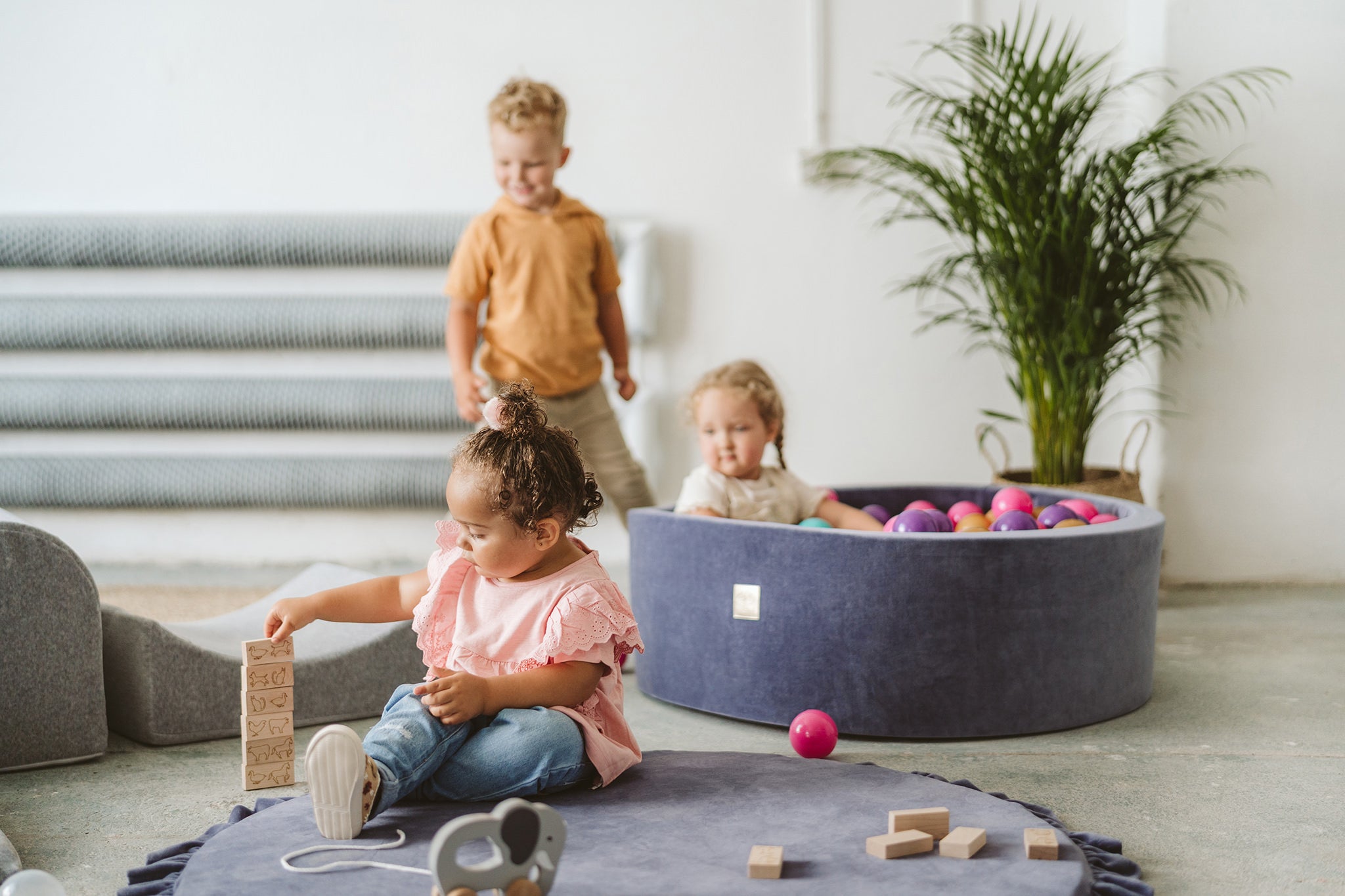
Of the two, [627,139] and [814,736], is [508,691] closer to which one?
[814,736]

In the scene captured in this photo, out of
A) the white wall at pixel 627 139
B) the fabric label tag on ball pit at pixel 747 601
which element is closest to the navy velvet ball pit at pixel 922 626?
the fabric label tag on ball pit at pixel 747 601

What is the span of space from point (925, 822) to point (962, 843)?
0.08m

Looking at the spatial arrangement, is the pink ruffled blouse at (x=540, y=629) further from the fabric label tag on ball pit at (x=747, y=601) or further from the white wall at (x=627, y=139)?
the white wall at (x=627, y=139)

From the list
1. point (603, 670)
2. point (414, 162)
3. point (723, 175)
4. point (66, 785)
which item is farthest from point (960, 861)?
point (414, 162)

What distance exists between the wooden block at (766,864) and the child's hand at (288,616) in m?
0.78

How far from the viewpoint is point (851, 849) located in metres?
1.64

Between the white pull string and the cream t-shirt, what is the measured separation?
3.95ft

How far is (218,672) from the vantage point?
2.30m

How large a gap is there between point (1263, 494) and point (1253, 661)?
3.80 feet

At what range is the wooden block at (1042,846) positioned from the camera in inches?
63.0

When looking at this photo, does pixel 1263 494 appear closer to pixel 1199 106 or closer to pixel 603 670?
pixel 1199 106

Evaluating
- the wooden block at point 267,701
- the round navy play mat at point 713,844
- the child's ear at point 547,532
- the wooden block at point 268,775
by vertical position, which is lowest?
the wooden block at point 268,775

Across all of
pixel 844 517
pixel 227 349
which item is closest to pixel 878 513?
pixel 844 517

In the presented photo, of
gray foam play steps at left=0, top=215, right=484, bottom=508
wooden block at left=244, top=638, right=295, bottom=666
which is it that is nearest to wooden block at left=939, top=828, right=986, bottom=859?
wooden block at left=244, top=638, right=295, bottom=666
